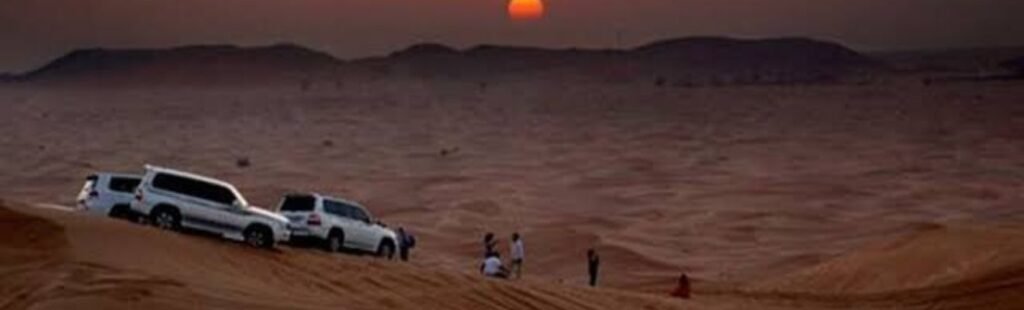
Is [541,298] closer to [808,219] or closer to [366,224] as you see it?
[366,224]

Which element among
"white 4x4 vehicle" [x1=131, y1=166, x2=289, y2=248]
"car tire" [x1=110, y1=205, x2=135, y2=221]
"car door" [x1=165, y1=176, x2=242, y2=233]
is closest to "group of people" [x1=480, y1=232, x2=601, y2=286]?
"white 4x4 vehicle" [x1=131, y1=166, x2=289, y2=248]

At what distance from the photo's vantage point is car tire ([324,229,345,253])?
24.8 metres

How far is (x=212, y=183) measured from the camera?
21.5m

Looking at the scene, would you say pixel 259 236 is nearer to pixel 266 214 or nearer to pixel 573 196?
pixel 266 214

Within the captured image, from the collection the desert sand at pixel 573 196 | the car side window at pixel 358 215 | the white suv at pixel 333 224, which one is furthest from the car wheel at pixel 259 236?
the car side window at pixel 358 215

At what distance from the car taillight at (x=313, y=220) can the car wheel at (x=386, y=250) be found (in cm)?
170

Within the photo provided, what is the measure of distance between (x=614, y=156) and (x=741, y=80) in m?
120

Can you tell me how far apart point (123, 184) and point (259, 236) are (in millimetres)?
2192

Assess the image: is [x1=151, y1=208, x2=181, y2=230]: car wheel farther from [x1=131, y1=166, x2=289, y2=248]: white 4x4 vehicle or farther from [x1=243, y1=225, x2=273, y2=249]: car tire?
[x1=243, y1=225, x2=273, y2=249]: car tire

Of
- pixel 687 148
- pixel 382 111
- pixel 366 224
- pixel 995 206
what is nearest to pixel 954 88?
pixel 382 111

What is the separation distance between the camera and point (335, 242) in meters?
24.9

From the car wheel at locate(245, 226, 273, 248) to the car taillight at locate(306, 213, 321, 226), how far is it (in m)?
2.96

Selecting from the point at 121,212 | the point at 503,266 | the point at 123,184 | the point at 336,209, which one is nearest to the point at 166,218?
the point at 121,212

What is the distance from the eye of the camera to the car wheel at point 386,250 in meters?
26.0
